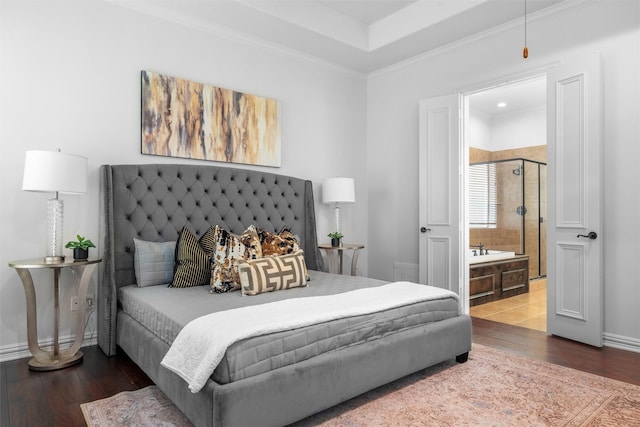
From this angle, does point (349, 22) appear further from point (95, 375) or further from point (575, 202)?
point (95, 375)

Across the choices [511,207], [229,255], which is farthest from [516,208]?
[229,255]

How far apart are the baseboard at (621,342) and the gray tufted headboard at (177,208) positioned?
241 cm

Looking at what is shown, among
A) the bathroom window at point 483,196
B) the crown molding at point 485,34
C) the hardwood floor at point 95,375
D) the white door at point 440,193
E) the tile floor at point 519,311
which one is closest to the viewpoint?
the hardwood floor at point 95,375

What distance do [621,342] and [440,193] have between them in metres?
1.86

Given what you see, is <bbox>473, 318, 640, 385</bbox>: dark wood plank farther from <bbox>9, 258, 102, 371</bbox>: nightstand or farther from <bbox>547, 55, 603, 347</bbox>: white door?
<bbox>9, 258, 102, 371</bbox>: nightstand

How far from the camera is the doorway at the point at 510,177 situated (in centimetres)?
637

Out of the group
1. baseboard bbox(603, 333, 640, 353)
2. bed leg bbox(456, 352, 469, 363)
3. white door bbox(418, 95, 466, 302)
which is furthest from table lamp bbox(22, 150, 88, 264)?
baseboard bbox(603, 333, 640, 353)

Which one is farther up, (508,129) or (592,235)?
(508,129)

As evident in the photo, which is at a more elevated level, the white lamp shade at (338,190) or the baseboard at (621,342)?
the white lamp shade at (338,190)

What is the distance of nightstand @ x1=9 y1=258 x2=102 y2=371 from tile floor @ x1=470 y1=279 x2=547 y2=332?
133 inches

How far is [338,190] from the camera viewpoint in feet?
13.5

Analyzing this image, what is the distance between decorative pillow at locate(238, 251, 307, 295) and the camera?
2514 mm

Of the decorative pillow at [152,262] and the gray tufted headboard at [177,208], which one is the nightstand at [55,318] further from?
the decorative pillow at [152,262]

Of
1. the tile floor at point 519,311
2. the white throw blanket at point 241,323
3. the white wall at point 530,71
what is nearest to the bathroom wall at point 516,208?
the tile floor at point 519,311
